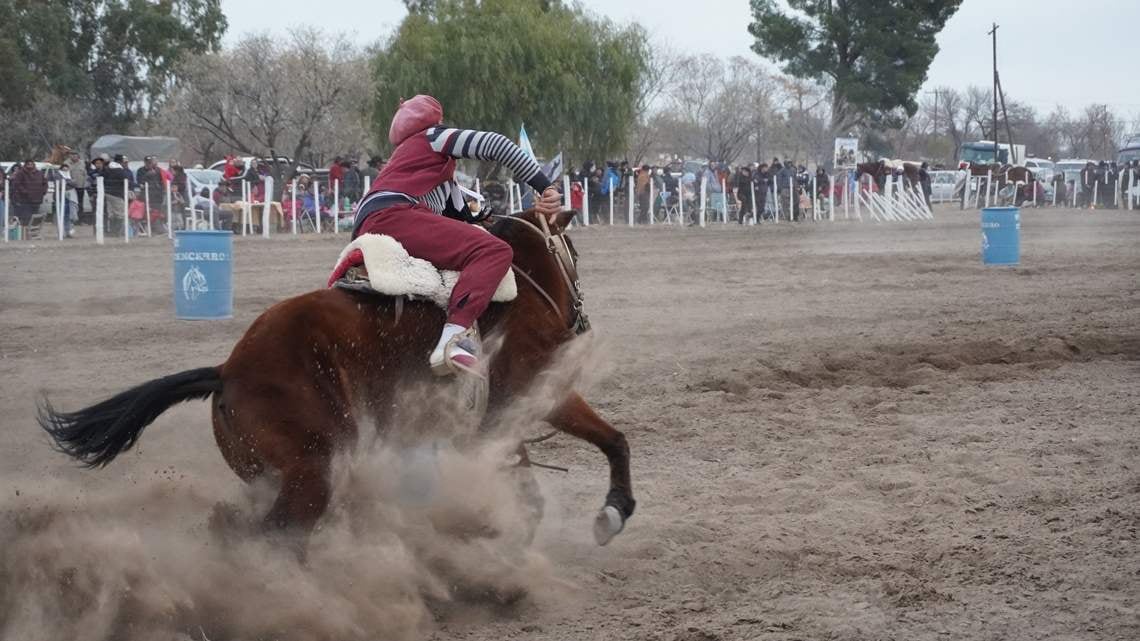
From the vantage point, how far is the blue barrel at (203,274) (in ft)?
43.2

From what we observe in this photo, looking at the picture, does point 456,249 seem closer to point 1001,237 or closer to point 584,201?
point 1001,237

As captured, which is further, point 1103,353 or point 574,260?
point 1103,353

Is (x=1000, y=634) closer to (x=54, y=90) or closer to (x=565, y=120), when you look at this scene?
(x=565, y=120)

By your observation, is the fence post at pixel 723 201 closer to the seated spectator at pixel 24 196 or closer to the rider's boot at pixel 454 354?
the seated spectator at pixel 24 196

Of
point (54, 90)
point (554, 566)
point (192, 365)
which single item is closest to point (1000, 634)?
point (554, 566)

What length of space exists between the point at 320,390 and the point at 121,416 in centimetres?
86

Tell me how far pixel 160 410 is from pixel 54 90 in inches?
1878

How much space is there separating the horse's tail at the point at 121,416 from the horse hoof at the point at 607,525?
1810mm

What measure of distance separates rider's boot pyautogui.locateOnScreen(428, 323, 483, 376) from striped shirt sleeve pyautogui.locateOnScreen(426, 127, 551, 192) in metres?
0.79

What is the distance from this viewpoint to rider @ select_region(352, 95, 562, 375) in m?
5.42

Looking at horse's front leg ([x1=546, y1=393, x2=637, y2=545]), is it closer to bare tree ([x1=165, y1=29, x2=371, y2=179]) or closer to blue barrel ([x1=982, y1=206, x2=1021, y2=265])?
blue barrel ([x1=982, y1=206, x2=1021, y2=265])

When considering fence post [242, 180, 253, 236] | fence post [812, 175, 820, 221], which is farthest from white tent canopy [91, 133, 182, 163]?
fence post [812, 175, 820, 221]

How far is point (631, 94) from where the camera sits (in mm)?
38438

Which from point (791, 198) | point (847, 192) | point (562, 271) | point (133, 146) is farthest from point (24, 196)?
point (847, 192)
